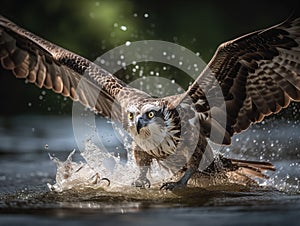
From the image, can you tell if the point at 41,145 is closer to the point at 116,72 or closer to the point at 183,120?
the point at 116,72

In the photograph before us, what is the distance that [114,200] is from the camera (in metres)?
7.07

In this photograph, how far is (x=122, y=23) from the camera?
19812mm

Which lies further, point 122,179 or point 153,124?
point 122,179

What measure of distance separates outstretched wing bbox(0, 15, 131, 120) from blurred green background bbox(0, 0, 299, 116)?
344 inches

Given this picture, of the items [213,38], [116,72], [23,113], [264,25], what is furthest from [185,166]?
[264,25]

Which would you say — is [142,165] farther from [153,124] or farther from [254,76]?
[254,76]

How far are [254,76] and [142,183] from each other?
1.56 metres

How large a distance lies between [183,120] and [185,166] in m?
0.50

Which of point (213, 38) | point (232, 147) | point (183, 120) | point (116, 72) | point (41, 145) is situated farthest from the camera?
point (213, 38)

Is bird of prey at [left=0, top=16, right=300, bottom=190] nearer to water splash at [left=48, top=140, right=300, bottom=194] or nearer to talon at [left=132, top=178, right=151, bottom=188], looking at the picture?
talon at [left=132, top=178, right=151, bottom=188]

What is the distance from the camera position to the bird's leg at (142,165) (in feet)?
25.3

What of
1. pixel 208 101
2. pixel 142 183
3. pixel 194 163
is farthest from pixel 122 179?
pixel 208 101

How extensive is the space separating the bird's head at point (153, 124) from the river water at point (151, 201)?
492 mm

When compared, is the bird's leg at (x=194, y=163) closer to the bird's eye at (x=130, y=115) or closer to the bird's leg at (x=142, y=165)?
the bird's leg at (x=142, y=165)
